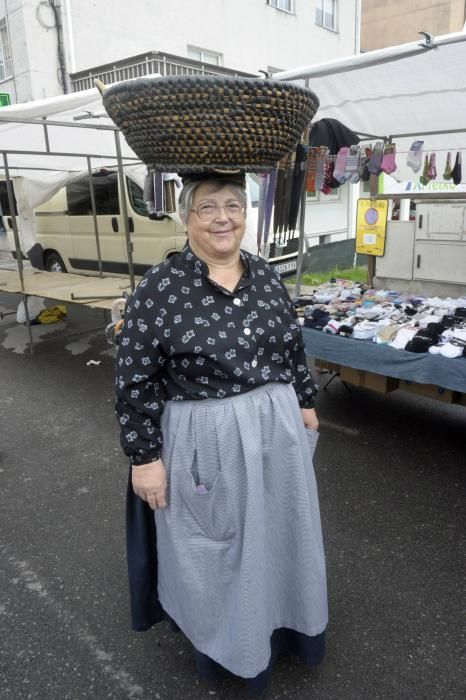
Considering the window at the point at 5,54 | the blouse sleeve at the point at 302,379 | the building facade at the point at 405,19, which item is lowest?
the blouse sleeve at the point at 302,379

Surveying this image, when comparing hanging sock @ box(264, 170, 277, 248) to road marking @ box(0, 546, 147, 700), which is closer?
road marking @ box(0, 546, 147, 700)

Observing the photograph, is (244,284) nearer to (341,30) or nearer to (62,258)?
(62,258)

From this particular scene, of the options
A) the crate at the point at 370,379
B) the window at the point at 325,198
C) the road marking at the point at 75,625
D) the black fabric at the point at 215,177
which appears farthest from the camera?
the window at the point at 325,198

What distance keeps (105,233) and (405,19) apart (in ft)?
78.5

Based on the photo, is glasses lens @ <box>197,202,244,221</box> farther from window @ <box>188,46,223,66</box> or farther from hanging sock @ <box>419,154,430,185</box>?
window @ <box>188,46,223,66</box>

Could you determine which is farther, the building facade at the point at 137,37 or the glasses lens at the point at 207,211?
the building facade at the point at 137,37

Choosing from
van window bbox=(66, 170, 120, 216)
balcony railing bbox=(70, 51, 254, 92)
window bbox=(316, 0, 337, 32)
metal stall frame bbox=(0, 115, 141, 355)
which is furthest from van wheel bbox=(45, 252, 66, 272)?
window bbox=(316, 0, 337, 32)

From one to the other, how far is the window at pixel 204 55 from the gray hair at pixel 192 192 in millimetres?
12995

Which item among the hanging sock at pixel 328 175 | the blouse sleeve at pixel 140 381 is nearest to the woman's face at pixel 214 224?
the blouse sleeve at pixel 140 381

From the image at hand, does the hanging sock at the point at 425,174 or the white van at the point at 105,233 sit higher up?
the hanging sock at the point at 425,174

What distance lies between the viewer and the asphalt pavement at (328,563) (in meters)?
1.93

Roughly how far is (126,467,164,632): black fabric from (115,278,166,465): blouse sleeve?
0.25 metres

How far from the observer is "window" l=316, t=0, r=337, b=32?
1555cm

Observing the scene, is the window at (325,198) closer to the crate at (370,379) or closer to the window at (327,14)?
the window at (327,14)
